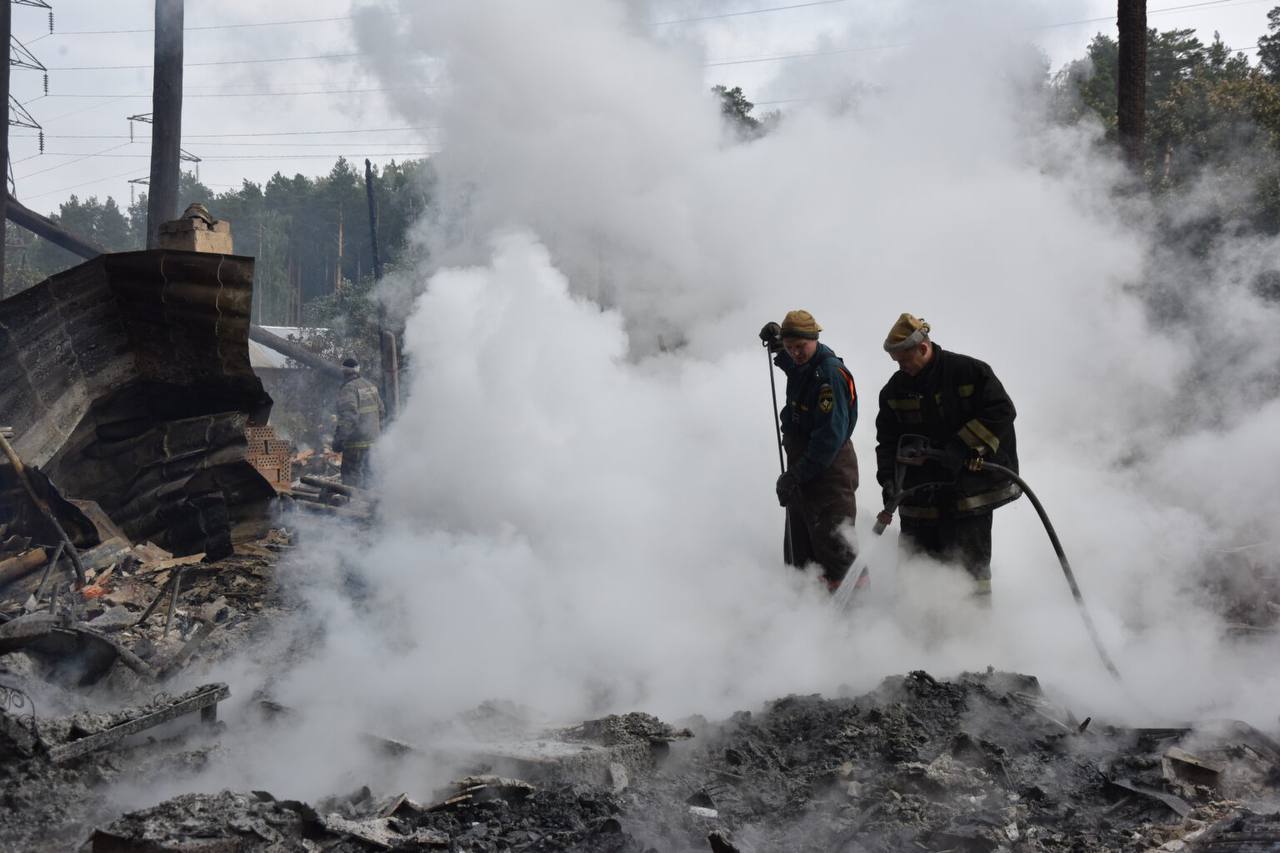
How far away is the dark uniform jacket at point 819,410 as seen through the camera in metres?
5.58

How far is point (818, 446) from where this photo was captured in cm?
560

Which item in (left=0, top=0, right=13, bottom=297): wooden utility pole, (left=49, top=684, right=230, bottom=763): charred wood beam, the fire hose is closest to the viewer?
(left=49, top=684, right=230, bottom=763): charred wood beam

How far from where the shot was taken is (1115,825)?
3221 millimetres

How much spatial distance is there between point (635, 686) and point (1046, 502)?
3925 millimetres

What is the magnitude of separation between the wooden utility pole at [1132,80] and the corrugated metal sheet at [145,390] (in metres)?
8.60

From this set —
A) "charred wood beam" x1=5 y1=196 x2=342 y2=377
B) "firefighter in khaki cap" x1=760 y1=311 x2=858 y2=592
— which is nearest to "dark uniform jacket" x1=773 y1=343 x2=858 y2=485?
"firefighter in khaki cap" x1=760 y1=311 x2=858 y2=592

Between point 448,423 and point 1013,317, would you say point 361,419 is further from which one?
point 1013,317

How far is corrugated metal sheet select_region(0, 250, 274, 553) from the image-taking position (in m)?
6.98

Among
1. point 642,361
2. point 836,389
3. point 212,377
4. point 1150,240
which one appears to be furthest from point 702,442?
point 1150,240

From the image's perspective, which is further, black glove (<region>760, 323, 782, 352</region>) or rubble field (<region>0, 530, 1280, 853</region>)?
black glove (<region>760, 323, 782, 352</region>)

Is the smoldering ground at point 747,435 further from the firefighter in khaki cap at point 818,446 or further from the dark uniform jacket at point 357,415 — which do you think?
the dark uniform jacket at point 357,415

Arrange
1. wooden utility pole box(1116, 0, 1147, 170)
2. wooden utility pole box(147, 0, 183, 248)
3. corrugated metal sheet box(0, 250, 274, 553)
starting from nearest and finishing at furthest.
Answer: corrugated metal sheet box(0, 250, 274, 553)
wooden utility pole box(1116, 0, 1147, 170)
wooden utility pole box(147, 0, 183, 248)

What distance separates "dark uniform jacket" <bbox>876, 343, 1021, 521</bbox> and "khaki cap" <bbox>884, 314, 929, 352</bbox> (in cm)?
17

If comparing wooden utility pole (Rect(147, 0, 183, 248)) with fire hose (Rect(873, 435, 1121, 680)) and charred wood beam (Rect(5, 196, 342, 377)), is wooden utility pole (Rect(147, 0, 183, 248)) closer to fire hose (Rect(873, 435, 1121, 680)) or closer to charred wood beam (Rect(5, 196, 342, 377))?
charred wood beam (Rect(5, 196, 342, 377))
